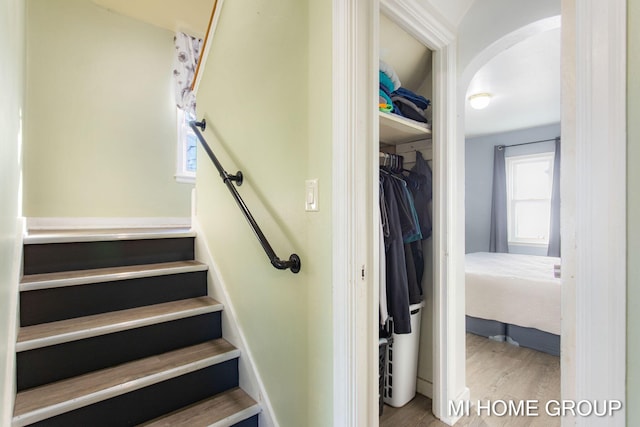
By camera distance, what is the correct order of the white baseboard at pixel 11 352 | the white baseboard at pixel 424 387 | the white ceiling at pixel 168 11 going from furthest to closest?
the white ceiling at pixel 168 11 → the white baseboard at pixel 424 387 → the white baseboard at pixel 11 352

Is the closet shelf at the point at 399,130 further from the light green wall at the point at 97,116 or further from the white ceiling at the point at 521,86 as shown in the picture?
the light green wall at the point at 97,116

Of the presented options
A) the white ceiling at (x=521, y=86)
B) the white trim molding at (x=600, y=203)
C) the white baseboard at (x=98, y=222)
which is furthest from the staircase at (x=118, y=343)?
the white ceiling at (x=521, y=86)

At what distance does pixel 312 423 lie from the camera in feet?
3.91

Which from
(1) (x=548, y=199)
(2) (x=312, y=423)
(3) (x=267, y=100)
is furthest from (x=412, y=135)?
(1) (x=548, y=199)

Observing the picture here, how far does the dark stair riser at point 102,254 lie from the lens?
158cm

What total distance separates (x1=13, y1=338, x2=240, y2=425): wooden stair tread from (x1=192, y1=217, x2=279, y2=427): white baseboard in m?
0.06

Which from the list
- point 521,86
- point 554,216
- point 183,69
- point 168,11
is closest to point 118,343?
point 183,69

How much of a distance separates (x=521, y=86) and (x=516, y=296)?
236 centimetres

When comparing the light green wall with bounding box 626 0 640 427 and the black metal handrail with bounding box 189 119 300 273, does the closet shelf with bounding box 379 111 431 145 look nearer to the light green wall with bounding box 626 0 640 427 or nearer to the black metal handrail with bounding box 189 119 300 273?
the black metal handrail with bounding box 189 119 300 273

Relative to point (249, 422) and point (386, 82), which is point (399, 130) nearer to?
point (386, 82)

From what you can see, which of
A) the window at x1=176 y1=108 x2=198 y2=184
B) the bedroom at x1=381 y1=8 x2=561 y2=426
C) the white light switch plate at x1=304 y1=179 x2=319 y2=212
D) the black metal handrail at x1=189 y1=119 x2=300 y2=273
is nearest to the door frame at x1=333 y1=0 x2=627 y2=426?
the white light switch plate at x1=304 y1=179 x2=319 y2=212

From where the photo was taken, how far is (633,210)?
0.54 m

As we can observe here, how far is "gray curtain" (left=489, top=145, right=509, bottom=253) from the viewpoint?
16.8 ft

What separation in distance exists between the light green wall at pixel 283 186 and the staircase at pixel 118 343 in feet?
0.83
